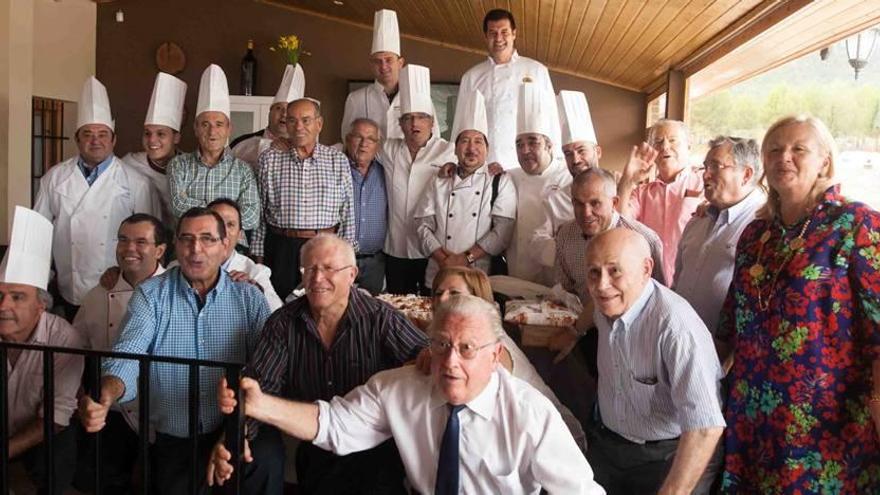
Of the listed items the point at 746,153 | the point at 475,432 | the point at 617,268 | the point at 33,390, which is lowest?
the point at 33,390

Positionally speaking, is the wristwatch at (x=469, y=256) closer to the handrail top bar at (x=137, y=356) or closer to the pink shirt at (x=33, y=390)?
the pink shirt at (x=33, y=390)

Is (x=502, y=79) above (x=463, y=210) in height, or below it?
above

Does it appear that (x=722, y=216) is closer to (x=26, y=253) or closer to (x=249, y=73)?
(x=26, y=253)

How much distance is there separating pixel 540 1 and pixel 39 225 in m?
3.28

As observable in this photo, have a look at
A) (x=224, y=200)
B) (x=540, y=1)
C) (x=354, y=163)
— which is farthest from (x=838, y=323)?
(x=540, y=1)

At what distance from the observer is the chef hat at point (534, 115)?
351 centimetres

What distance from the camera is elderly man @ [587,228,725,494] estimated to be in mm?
1837

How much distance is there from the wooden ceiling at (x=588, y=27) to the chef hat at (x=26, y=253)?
10.2 ft

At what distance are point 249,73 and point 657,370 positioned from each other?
7.23 meters

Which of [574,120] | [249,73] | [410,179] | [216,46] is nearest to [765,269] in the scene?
[574,120]

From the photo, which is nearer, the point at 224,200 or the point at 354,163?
the point at 224,200

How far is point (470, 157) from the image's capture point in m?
3.41

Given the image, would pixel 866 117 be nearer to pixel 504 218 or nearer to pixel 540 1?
pixel 504 218

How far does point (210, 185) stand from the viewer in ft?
10.6
